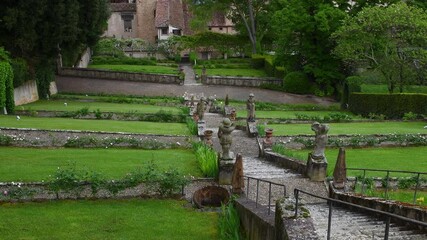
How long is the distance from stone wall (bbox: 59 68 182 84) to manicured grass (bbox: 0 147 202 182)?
28168 millimetres

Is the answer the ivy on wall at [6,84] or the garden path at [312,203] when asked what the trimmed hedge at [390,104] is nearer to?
the garden path at [312,203]

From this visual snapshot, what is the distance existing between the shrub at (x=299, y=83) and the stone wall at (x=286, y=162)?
88.9 ft

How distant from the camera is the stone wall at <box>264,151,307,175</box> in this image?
17.5 meters

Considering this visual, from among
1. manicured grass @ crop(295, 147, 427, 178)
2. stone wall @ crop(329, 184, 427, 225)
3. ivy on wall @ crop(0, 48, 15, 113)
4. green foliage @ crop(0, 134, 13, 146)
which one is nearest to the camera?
stone wall @ crop(329, 184, 427, 225)

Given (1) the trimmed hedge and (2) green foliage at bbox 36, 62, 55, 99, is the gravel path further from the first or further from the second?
(1) the trimmed hedge

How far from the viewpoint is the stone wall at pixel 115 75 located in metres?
49.4

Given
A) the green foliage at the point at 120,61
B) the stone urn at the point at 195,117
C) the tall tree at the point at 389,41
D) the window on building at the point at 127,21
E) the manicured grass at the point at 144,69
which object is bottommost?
the stone urn at the point at 195,117

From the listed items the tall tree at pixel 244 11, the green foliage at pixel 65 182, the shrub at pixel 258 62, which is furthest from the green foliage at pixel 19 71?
the shrub at pixel 258 62

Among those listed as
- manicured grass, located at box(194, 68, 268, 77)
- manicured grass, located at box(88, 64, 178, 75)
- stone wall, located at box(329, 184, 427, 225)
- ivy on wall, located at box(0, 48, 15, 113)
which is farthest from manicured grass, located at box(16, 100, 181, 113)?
stone wall, located at box(329, 184, 427, 225)

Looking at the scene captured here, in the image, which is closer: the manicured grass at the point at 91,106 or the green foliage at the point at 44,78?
the manicured grass at the point at 91,106

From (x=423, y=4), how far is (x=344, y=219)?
37.9 metres

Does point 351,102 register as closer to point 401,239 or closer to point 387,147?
point 387,147

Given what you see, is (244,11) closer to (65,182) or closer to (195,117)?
(195,117)

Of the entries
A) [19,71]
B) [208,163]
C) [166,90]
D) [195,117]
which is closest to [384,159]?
[208,163]
